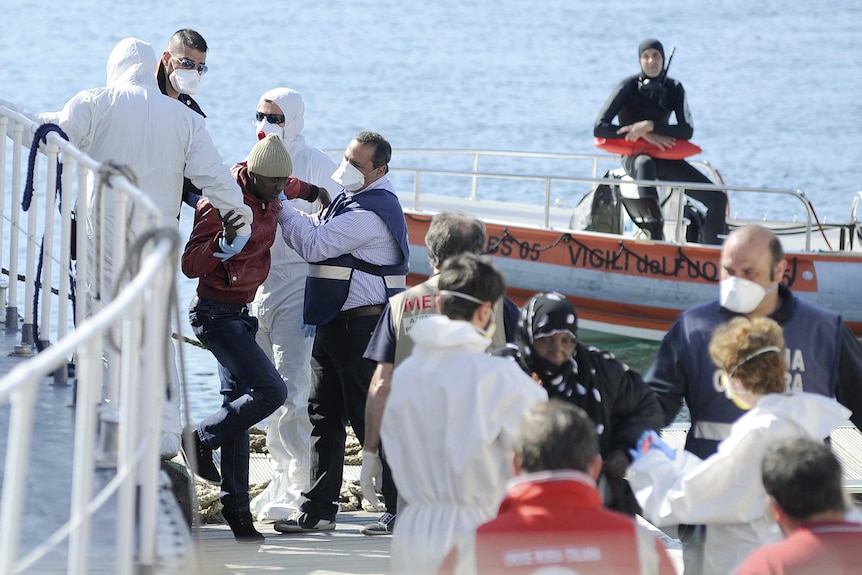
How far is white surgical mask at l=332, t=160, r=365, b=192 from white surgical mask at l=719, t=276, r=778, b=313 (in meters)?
2.13

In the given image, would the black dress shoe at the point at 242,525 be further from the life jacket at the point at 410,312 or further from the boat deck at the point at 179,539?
the life jacket at the point at 410,312

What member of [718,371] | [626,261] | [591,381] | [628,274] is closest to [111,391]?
[591,381]

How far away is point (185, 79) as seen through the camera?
631cm

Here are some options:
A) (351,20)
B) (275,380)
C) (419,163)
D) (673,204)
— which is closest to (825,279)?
(673,204)

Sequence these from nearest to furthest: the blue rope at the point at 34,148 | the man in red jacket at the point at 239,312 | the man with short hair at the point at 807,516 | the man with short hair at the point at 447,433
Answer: the man with short hair at the point at 807,516 → the man with short hair at the point at 447,433 → the blue rope at the point at 34,148 → the man in red jacket at the point at 239,312

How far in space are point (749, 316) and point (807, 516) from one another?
1.49 meters

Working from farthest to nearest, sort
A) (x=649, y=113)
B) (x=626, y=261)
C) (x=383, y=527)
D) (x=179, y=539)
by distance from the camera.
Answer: (x=626, y=261) → (x=649, y=113) → (x=383, y=527) → (x=179, y=539)

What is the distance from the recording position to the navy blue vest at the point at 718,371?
4.29 m

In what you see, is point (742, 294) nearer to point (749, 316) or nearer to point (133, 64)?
point (749, 316)

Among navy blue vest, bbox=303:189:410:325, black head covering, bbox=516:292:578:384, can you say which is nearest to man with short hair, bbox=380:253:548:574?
black head covering, bbox=516:292:578:384

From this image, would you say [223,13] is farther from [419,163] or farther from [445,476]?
[445,476]

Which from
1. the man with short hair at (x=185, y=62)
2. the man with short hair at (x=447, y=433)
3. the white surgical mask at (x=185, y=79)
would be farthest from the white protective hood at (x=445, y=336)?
the white surgical mask at (x=185, y=79)

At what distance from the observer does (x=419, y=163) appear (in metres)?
30.4

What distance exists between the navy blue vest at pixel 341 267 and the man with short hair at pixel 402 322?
0.97m
